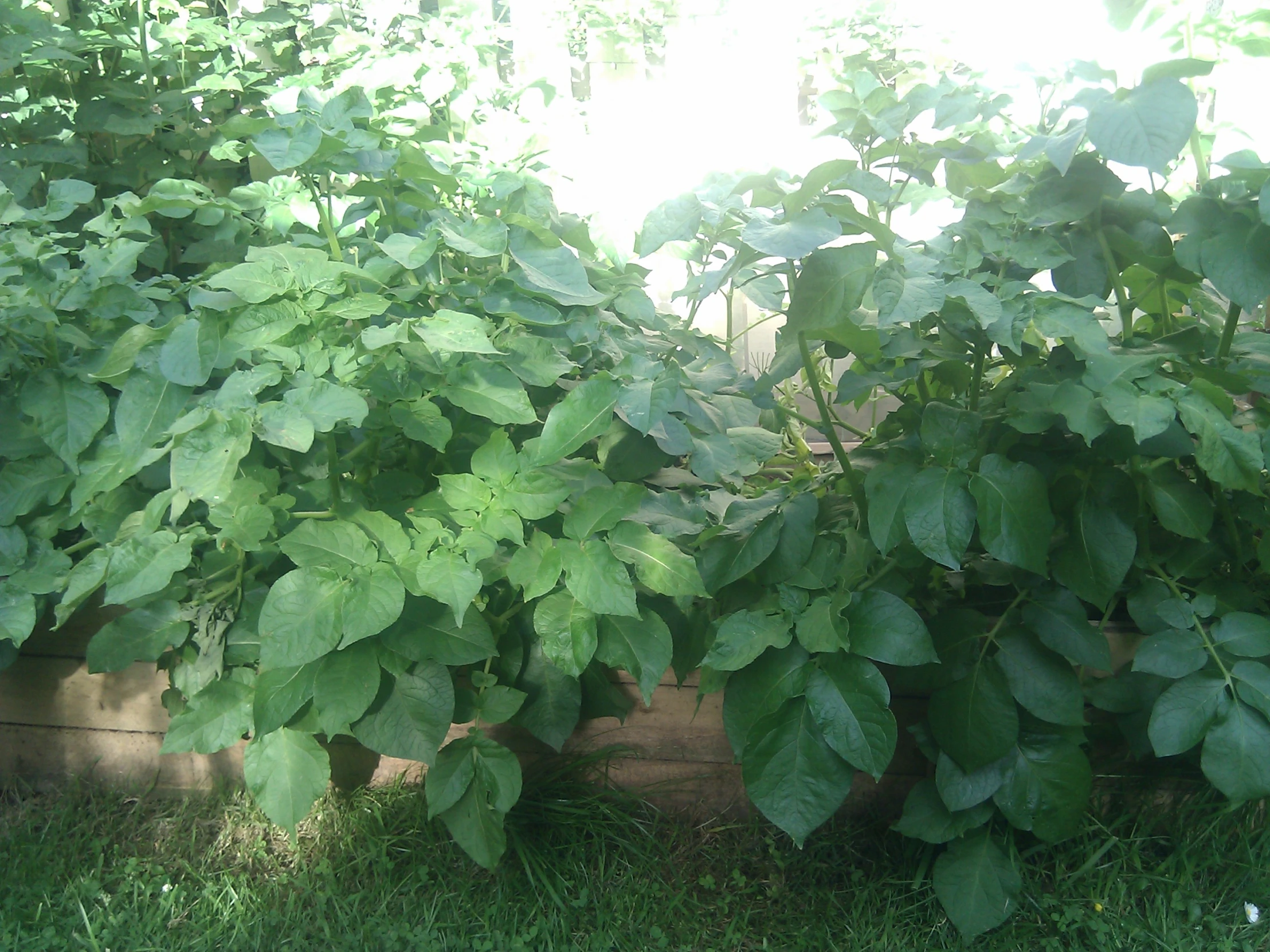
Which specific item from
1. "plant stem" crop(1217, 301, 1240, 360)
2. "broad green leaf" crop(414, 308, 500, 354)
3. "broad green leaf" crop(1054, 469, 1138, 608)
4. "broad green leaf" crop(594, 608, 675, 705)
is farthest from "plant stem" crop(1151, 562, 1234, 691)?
"broad green leaf" crop(414, 308, 500, 354)

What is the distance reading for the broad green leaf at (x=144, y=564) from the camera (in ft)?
4.48

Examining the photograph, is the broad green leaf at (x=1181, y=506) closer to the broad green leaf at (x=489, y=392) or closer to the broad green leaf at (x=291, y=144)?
the broad green leaf at (x=489, y=392)

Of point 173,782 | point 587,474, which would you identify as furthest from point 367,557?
point 173,782

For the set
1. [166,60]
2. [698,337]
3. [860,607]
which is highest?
[166,60]

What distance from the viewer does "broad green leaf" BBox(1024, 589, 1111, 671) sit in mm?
1492

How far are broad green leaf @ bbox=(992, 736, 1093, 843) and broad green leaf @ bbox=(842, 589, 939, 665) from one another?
31 cm

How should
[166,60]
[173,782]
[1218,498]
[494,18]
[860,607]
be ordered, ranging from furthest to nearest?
[494,18]
[166,60]
[173,782]
[1218,498]
[860,607]

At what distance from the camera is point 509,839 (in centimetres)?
177

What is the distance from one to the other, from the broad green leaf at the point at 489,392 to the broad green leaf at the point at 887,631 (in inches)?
22.8

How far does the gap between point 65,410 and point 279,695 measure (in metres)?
0.67

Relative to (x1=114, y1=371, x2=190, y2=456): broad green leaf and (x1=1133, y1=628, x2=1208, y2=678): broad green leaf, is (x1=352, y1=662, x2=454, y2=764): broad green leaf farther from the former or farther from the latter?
(x1=1133, y1=628, x2=1208, y2=678): broad green leaf

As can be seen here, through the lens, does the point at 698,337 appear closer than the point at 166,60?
Yes

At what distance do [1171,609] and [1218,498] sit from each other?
24 centimetres

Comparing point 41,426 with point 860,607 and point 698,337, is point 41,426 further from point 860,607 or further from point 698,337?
point 860,607
